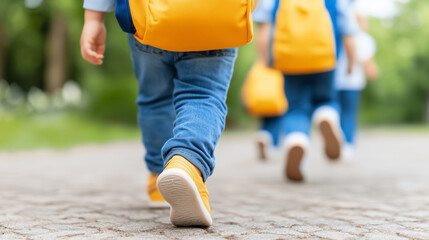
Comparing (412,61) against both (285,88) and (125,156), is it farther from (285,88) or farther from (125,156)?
(285,88)

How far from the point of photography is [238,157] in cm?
766

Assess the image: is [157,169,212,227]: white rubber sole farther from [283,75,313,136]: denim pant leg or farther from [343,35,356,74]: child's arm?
[343,35,356,74]: child's arm

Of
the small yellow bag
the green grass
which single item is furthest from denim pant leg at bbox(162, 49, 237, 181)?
the green grass

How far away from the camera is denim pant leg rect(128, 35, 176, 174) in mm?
2568

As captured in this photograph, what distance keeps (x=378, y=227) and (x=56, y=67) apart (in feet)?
59.0

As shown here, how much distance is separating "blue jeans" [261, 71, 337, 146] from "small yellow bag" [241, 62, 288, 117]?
197cm

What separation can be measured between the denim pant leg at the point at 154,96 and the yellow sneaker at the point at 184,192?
53cm

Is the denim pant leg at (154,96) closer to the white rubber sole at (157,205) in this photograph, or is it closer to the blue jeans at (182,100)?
the blue jeans at (182,100)

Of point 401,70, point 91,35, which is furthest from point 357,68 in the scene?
point 401,70

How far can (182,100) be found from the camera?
8.00 ft

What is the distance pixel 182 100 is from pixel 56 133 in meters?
8.24

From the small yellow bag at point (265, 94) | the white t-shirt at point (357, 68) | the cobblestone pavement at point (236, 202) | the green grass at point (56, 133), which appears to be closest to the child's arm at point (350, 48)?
the white t-shirt at point (357, 68)

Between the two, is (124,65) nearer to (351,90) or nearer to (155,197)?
(351,90)

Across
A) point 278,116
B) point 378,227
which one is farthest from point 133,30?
point 278,116
